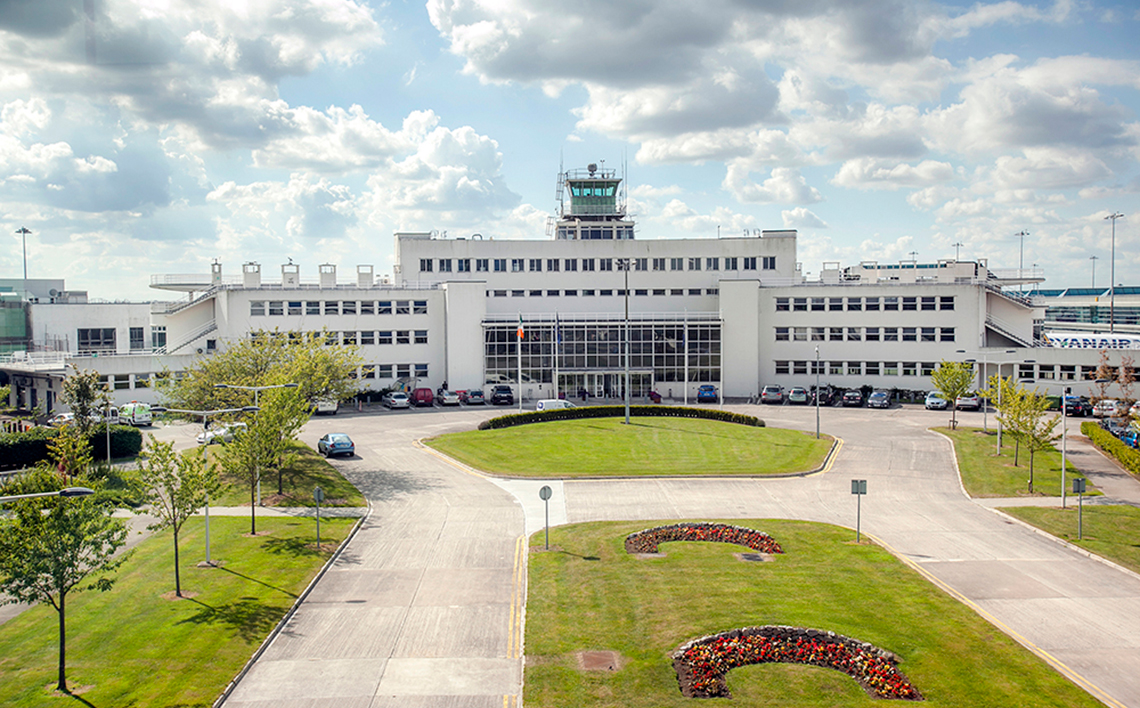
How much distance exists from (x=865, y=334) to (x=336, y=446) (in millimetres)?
48299

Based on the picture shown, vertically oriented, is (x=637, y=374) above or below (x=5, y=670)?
above

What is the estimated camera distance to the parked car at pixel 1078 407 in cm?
5716

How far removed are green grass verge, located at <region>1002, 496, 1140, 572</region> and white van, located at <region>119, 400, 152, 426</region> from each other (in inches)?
2104

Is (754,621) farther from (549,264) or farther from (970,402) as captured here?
(549,264)

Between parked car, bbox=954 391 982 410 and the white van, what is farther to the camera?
parked car, bbox=954 391 982 410

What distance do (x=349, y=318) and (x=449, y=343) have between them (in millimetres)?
9417

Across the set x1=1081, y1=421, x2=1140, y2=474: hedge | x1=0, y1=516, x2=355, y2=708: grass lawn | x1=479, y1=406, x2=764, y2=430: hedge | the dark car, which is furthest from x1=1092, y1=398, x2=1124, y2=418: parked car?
x1=0, y1=516, x2=355, y2=708: grass lawn

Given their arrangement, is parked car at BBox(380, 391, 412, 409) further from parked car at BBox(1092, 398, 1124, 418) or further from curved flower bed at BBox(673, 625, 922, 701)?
parked car at BBox(1092, 398, 1124, 418)

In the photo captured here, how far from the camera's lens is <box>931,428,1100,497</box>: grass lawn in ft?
118

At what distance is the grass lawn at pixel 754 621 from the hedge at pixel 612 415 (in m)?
22.6

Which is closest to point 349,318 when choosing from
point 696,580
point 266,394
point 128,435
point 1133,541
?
point 128,435

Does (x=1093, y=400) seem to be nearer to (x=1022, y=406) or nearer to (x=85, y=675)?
(x=1022, y=406)

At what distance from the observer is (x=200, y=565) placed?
24906mm

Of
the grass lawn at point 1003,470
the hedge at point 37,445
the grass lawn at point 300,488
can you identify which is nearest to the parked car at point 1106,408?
the grass lawn at point 1003,470
